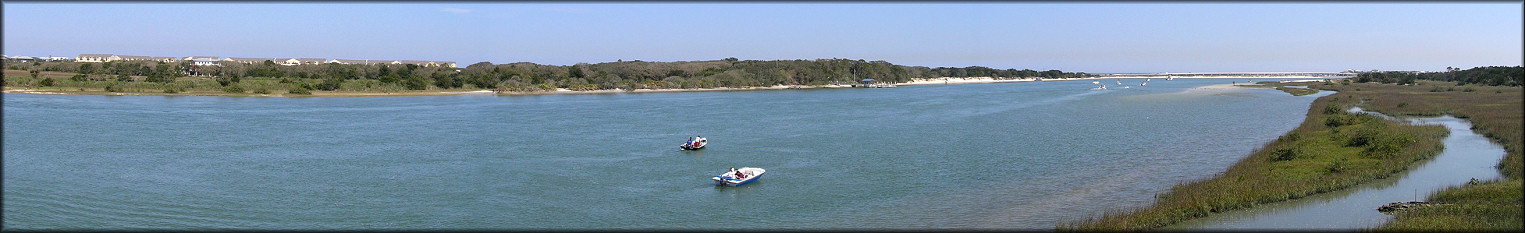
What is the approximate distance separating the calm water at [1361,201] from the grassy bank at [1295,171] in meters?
0.28

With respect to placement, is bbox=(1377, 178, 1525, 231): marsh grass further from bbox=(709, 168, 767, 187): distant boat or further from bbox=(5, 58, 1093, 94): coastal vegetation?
bbox=(5, 58, 1093, 94): coastal vegetation

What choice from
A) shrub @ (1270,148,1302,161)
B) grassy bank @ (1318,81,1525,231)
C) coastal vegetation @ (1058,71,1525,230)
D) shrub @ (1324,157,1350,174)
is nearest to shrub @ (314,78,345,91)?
coastal vegetation @ (1058,71,1525,230)

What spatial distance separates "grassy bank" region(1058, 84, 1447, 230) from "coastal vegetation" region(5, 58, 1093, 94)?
260ft

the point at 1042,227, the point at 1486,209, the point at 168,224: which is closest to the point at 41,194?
the point at 168,224

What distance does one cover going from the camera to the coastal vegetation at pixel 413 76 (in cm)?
7606

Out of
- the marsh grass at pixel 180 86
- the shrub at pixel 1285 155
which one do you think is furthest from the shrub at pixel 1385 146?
the marsh grass at pixel 180 86

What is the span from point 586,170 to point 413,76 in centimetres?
8054

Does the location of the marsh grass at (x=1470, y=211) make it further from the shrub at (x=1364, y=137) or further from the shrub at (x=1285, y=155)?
the shrub at (x=1364, y=137)

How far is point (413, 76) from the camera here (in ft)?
313

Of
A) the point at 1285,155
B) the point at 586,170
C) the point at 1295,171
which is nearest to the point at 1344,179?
the point at 1295,171

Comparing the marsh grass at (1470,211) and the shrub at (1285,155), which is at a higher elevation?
the shrub at (1285,155)

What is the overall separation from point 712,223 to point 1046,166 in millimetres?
12594

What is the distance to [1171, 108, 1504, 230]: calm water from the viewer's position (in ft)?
48.5

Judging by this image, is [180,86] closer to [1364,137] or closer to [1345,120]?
[1364,137]
